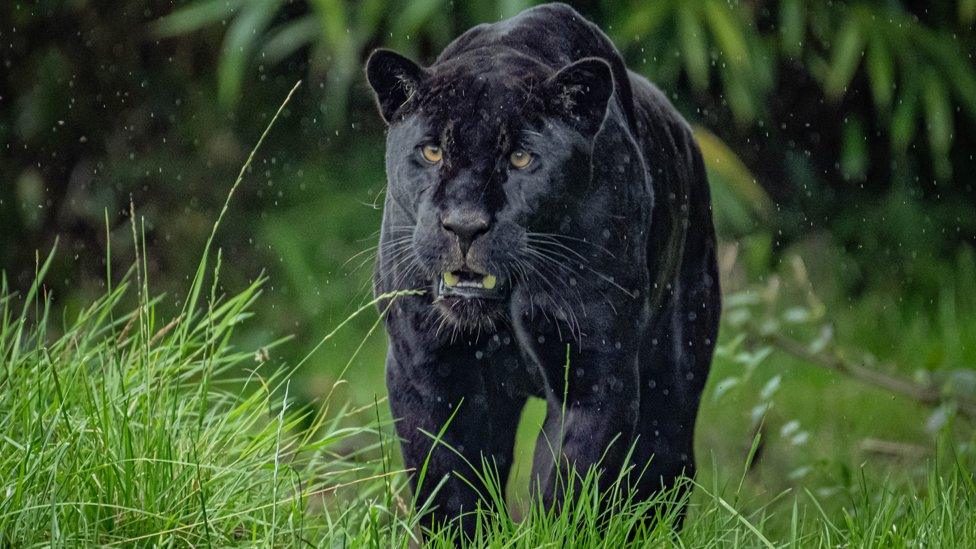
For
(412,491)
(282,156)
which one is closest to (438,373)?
(412,491)

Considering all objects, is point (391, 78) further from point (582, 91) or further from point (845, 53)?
point (845, 53)

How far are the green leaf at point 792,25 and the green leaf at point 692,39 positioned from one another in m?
0.47

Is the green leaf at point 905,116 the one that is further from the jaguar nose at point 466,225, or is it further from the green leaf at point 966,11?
the jaguar nose at point 466,225

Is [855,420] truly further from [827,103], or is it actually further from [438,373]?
[438,373]

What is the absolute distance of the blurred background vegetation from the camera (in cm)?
500

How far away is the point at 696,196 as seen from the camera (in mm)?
3314

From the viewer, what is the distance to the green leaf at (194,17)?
17.2ft

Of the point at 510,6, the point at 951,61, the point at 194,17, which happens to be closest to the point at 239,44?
the point at 194,17

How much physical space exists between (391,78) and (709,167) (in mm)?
2442

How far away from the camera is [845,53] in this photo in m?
5.17

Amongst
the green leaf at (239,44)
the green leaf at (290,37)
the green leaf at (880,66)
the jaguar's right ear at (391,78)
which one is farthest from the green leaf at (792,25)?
the jaguar's right ear at (391,78)

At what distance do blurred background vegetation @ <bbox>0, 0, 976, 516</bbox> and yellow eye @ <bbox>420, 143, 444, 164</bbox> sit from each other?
1.82m

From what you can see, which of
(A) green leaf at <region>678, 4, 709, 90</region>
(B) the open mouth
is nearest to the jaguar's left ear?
(B) the open mouth

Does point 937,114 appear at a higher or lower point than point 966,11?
lower
